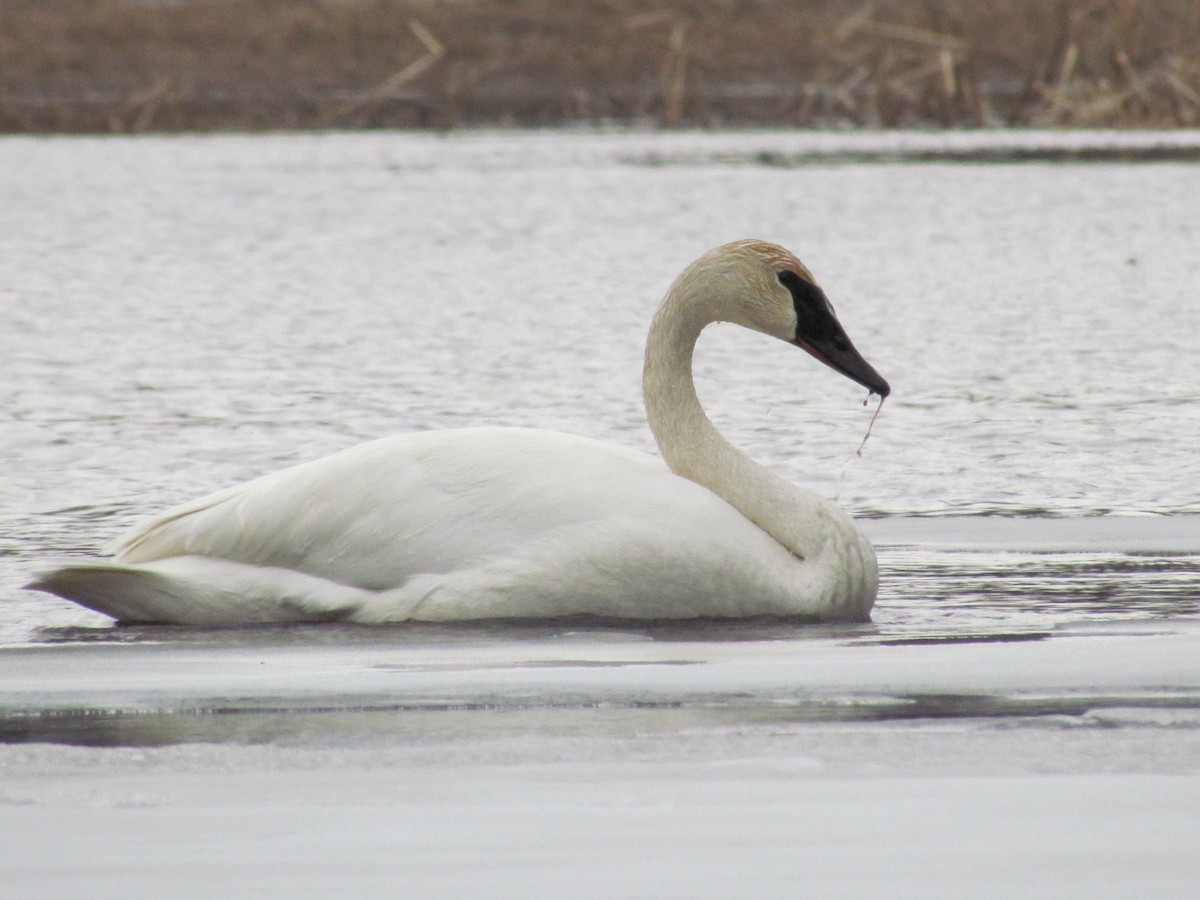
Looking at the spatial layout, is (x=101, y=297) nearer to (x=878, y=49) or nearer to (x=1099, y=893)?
(x=1099, y=893)

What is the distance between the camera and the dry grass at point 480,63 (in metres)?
26.8

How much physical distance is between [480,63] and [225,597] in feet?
76.6

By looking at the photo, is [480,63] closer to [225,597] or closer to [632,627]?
[225,597]

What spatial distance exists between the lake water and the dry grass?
10.1m

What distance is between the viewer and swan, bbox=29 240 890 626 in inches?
208

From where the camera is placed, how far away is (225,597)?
5.39 m

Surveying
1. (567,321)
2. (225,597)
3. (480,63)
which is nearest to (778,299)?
(225,597)

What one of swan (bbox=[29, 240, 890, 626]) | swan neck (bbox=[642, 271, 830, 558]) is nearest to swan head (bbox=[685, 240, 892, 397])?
swan neck (bbox=[642, 271, 830, 558])

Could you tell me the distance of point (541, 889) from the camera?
317cm

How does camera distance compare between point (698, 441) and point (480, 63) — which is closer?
point (698, 441)

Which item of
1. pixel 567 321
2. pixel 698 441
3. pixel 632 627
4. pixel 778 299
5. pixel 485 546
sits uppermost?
pixel 778 299

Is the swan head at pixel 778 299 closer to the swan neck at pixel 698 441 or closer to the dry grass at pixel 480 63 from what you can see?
the swan neck at pixel 698 441

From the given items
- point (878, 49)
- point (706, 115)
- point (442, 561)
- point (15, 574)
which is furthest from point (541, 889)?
point (706, 115)

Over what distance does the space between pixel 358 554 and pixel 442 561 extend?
196 millimetres
